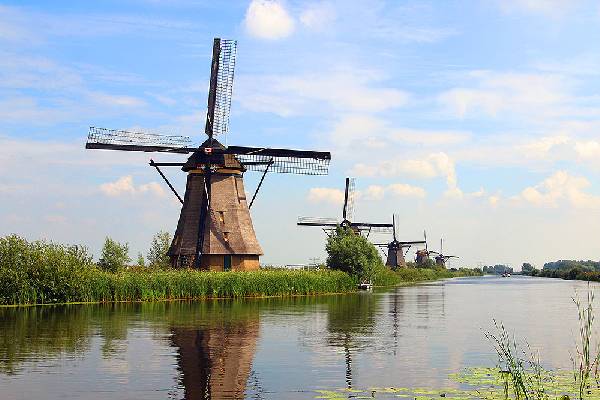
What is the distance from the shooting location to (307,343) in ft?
70.0

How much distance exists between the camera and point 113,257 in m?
47.4

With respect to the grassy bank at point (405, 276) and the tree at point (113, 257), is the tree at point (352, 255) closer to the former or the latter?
the grassy bank at point (405, 276)

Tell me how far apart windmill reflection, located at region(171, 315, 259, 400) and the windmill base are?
19.7 meters

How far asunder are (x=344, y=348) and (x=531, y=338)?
7.51 meters

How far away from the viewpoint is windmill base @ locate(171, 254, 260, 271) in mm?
46531

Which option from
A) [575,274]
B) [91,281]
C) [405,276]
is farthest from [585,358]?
[575,274]

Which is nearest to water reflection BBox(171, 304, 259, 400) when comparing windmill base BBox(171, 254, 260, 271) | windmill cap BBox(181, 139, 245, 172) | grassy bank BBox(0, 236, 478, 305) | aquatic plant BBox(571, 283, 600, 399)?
aquatic plant BBox(571, 283, 600, 399)

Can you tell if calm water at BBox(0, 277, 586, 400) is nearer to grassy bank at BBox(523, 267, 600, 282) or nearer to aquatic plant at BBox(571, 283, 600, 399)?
aquatic plant at BBox(571, 283, 600, 399)

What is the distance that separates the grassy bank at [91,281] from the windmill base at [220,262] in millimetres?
1301

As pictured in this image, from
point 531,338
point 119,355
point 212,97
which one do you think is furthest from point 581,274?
point 119,355

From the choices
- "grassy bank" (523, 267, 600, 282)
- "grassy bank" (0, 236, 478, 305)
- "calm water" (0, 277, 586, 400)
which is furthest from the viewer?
"grassy bank" (523, 267, 600, 282)

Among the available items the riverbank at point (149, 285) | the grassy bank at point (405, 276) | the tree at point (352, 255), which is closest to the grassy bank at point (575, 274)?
the grassy bank at point (405, 276)

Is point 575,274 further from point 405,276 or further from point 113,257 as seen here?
point 113,257

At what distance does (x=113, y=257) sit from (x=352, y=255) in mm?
19759
